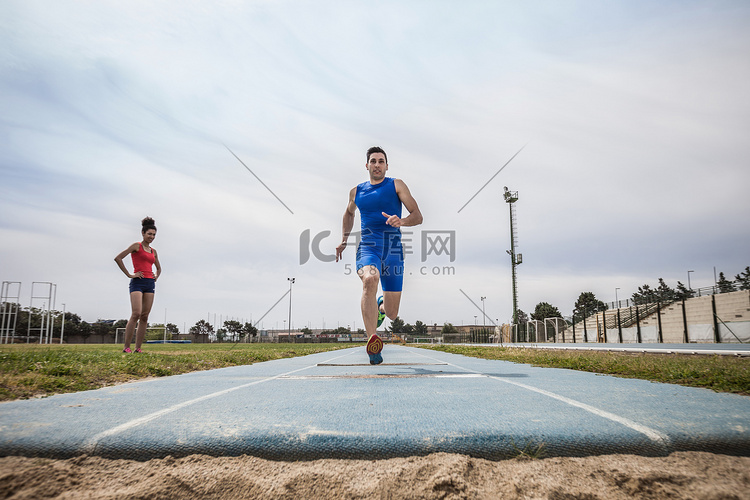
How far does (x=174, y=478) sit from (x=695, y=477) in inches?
75.4

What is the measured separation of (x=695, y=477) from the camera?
4.75ft

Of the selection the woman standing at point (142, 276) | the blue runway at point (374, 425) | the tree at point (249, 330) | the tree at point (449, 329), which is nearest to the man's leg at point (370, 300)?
the blue runway at point (374, 425)

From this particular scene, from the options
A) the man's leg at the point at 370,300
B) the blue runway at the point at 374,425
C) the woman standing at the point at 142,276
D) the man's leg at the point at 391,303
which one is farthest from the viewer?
the woman standing at the point at 142,276

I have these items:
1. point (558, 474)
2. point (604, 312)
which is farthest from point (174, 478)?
point (604, 312)

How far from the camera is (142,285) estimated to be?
8008mm

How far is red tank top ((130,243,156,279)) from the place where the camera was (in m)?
7.98

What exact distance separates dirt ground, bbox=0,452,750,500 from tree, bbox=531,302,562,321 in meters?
125

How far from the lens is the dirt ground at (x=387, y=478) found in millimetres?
1405

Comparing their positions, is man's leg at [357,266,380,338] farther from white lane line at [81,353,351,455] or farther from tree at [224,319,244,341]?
tree at [224,319,244,341]

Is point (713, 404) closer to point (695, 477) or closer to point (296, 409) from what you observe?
point (695, 477)

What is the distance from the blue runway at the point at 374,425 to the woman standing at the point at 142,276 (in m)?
5.77

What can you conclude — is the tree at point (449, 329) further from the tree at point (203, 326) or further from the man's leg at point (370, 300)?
the man's leg at point (370, 300)

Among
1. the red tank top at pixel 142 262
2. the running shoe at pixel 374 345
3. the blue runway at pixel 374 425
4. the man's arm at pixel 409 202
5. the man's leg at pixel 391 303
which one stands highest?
the man's arm at pixel 409 202

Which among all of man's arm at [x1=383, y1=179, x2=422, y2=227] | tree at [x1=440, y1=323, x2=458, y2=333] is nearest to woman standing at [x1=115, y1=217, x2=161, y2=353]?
man's arm at [x1=383, y1=179, x2=422, y2=227]
